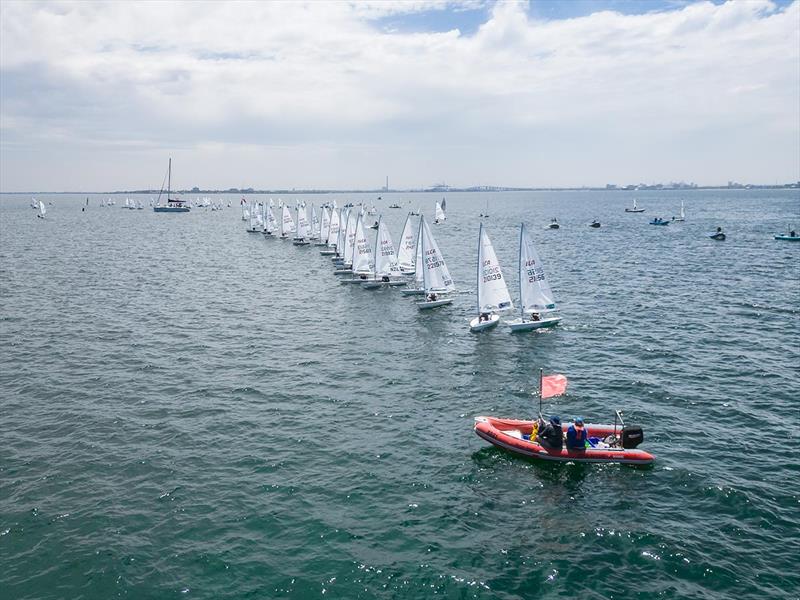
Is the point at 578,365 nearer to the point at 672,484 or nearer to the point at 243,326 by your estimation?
the point at 672,484

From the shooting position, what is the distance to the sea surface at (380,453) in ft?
75.3

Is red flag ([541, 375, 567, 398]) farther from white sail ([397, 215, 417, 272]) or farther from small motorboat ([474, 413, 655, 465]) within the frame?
white sail ([397, 215, 417, 272])

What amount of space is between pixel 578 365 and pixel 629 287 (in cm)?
3617

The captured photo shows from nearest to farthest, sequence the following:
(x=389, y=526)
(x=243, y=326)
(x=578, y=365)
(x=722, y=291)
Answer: (x=389, y=526) < (x=578, y=365) < (x=243, y=326) < (x=722, y=291)

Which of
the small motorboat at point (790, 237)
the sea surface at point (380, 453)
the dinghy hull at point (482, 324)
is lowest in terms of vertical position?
the sea surface at point (380, 453)

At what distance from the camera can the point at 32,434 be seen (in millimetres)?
34281

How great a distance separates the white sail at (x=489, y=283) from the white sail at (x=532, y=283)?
186 cm

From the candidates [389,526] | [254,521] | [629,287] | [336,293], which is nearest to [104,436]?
[254,521]

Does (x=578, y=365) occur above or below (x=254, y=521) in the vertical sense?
above

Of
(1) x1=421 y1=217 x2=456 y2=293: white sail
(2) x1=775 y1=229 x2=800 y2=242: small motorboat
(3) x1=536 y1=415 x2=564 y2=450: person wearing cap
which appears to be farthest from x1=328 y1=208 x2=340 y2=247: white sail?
(2) x1=775 y1=229 x2=800 y2=242: small motorboat

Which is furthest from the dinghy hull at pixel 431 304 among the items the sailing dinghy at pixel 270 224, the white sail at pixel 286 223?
the sailing dinghy at pixel 270 224

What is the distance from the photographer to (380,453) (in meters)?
32.4

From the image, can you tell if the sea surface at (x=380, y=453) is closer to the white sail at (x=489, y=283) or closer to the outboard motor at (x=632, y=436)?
the outboard motor at (x=632, y=436)

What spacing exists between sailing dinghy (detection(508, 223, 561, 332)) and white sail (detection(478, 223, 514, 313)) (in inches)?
74.7
